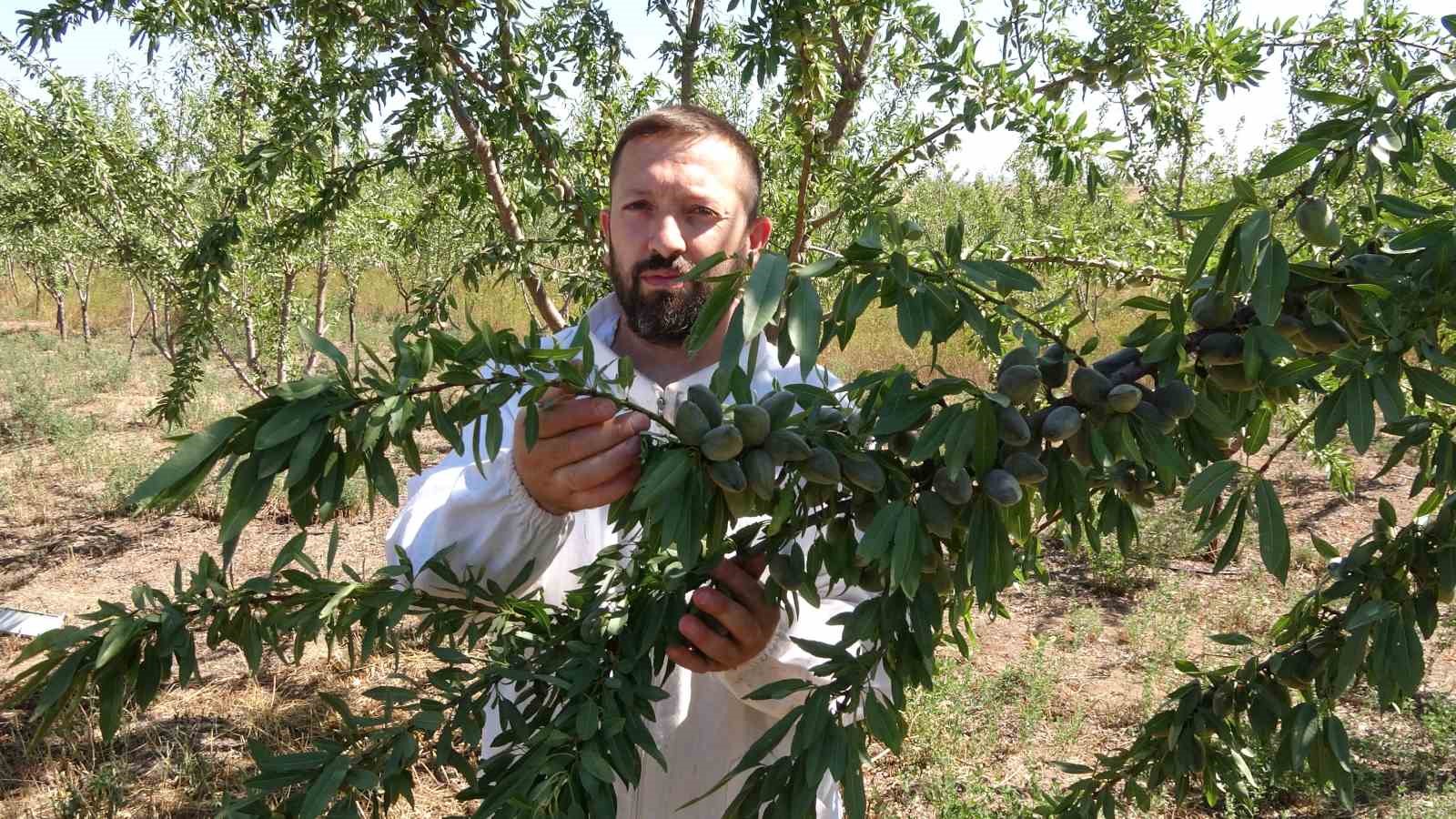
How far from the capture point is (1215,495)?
2.40ft

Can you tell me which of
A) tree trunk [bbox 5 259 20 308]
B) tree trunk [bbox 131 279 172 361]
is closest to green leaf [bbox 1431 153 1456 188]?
tree trunk [bbox 131 279 172 361]

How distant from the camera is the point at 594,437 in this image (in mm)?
903

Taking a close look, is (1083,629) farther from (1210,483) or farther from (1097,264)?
(1210,483)

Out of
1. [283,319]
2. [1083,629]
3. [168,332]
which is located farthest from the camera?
[168,332]

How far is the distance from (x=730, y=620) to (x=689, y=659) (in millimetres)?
103

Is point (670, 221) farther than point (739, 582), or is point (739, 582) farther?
point (670, 221)

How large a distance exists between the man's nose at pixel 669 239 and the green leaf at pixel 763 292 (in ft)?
3.99

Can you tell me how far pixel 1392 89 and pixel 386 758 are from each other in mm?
1039

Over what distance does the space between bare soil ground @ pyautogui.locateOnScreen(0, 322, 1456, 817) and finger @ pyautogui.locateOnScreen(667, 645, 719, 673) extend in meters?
1.25

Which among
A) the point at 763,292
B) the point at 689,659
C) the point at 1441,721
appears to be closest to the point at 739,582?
the point at 689,659

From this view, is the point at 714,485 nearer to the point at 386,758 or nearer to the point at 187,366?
the point at 386,758

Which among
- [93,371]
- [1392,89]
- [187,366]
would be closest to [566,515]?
[1392,89]

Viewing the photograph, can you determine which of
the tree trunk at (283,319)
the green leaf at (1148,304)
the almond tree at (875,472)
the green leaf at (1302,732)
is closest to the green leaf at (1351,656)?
the almond tree at (875,472)

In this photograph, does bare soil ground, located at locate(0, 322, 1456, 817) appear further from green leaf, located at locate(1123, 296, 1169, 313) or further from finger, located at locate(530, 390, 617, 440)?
finger, located at locate(530, 390, 617, 440)
